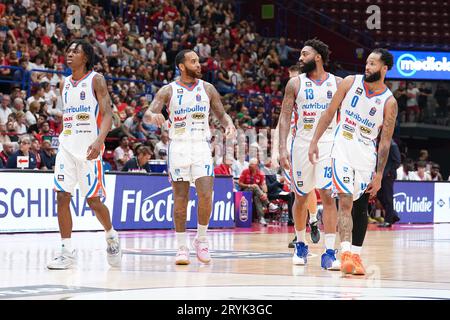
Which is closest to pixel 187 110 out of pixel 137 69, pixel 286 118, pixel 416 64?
pixel 286 118

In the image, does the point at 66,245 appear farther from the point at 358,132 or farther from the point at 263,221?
the point at 263,221

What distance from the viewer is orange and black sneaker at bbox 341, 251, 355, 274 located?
31.3 ft

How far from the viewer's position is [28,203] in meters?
16.5

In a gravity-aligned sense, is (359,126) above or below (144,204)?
above

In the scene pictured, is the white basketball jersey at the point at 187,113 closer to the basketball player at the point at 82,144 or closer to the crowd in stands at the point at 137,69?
the basketball player at the point at 82,144

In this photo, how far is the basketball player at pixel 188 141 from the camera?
10797mm

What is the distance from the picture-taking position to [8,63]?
21797 millimetres

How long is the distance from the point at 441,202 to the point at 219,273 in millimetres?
16972

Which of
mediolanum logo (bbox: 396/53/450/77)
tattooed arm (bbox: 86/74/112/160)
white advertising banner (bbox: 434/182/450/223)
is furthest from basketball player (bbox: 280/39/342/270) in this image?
mediolanum logo (bbox: 396/53/450/77)

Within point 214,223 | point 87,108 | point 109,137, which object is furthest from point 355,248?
point 109,137

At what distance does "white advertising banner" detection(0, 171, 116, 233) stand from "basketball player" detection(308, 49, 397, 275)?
7.76 metres

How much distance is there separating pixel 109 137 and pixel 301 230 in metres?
11.3

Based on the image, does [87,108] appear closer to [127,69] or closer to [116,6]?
[127,69]

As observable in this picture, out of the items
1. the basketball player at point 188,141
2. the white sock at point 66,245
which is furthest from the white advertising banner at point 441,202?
the white sock at point 66,245
